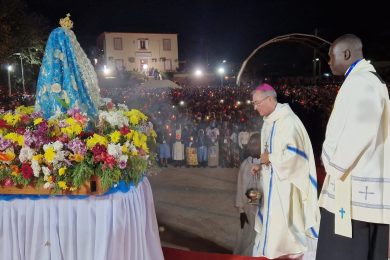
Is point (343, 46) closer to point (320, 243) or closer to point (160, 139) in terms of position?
point (320, 243)

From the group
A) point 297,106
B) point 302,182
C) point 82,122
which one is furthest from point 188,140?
point 82,122

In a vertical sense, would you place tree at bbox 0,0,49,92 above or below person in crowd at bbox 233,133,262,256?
above

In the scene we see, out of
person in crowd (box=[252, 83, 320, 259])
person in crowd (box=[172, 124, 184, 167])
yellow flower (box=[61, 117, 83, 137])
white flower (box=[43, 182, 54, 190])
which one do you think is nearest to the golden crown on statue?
yellow flower (box=[61, 117, 83, 137])

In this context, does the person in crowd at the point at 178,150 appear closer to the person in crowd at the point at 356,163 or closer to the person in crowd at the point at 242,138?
the person in crowd at the point at 242,138

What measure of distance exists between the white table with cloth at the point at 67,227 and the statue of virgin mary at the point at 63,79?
3.36 feet

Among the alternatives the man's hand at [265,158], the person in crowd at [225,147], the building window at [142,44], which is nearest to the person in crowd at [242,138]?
the person in crowd at [225,147]

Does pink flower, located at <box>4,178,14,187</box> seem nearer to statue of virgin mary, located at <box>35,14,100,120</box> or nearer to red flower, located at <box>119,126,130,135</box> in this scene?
statue of virgin mary, located at <box>35,14,100,120</box>

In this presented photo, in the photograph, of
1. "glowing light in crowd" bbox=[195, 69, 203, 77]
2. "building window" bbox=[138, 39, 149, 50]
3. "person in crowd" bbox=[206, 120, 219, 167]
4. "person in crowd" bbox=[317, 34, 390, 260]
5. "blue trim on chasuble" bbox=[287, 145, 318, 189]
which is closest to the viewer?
"person in crowd" bbox=[317, 34, 390, 260]

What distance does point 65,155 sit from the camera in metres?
3.45

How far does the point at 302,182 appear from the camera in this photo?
4441mm

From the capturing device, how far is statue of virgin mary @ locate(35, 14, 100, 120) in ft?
13.8

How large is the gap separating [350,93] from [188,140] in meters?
8.40

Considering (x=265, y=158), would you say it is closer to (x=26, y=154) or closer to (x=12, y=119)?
(x=26, y=154)

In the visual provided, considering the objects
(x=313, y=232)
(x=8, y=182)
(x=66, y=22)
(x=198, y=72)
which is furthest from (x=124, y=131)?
(x=198, y=72)
